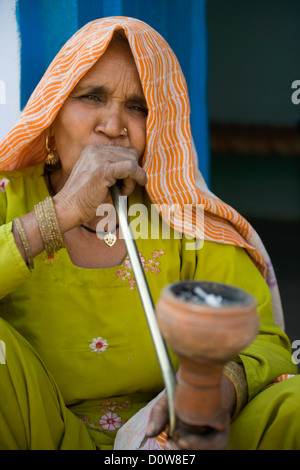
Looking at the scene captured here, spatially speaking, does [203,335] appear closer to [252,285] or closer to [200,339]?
[200,339]

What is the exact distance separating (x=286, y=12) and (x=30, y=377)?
4.93 metres

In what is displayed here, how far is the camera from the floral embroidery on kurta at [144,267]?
1865 millimetres

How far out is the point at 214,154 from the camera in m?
6.86

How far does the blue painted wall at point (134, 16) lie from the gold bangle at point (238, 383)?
1449 mm

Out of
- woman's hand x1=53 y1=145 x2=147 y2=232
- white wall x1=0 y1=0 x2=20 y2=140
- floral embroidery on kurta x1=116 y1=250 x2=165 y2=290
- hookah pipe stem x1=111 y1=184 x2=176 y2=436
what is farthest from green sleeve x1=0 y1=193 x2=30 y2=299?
white wall x1=0 y1=0 x2=20 y2=140

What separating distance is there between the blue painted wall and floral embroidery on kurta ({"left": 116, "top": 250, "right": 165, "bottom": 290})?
41.0 inches

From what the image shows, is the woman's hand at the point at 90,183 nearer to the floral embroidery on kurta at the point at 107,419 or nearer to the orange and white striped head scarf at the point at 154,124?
the orange and white striped head scarf at the point at 154,124

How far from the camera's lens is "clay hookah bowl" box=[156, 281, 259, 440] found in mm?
967

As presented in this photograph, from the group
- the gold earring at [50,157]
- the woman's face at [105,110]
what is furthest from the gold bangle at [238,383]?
the gold earring at [50,157]

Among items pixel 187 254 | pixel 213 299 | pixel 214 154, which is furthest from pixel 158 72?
pixel 214 154

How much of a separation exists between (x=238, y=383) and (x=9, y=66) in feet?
5.52

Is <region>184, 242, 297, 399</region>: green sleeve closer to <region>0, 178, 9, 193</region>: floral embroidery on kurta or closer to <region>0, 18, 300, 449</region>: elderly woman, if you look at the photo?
<region>0, 18, 300, 449</region>: elderly woman

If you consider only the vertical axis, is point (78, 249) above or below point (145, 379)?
above
